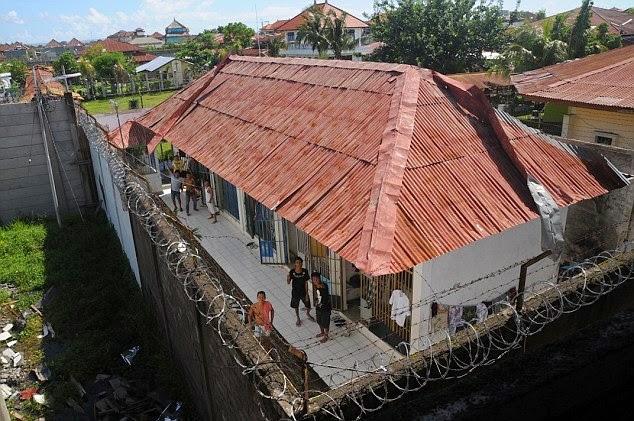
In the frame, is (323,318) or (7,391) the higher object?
(323,318)

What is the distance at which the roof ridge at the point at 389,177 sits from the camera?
6.61 meters

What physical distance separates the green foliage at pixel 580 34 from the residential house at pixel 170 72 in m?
33.4

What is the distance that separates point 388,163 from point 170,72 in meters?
44.4

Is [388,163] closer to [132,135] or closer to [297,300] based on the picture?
[297,300]

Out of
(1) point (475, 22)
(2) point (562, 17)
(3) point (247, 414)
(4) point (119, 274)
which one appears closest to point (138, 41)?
(1) point (475, 22)

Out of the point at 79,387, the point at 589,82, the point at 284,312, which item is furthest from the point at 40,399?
the point at 589,82

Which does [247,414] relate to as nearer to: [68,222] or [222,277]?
[222,277]

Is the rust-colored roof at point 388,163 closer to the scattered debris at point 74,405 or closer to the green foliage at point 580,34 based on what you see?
the scattered debris at point 74,405

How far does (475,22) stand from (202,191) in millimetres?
23601

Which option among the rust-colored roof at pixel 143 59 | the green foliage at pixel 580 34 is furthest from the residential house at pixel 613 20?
the rust-colored roof at pixel 143 59

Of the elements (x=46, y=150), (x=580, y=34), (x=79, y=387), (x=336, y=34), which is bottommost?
(x=79, y=387)

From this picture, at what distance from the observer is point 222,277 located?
24.9 feet

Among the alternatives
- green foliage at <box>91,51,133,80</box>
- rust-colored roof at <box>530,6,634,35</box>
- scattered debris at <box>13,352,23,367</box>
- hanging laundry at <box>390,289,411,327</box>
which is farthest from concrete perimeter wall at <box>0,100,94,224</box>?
rust-colored roof at <box>530,6,634,35</box>

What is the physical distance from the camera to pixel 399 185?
298 inches
